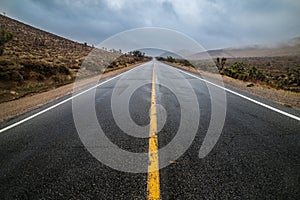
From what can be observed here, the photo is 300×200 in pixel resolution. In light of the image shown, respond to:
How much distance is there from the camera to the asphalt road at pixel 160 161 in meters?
2.35

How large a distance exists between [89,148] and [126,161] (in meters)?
0.86

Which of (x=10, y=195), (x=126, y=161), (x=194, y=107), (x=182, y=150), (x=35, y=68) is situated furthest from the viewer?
(x=35, y=68)

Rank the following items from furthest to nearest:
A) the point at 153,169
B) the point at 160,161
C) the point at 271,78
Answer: the point at 271,78, the point at 160,161, the point at 153,169

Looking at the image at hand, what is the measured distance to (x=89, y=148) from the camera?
353 centimetres

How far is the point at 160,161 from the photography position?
2.97 metres

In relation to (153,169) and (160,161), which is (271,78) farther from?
(153,169)

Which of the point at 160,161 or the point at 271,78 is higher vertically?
the point at 160,161

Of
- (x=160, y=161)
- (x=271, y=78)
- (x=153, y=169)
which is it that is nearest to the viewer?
(x=153, y=169)

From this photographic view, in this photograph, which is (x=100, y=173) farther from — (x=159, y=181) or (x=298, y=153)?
(x=298, y=153)

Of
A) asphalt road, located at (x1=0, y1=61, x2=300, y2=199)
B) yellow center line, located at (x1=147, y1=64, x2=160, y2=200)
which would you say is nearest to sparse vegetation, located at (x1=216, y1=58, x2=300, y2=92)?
asphalt road, located at (x1=0, y1=61, x2=300, y2=199)

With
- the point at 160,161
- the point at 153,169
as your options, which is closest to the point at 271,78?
the point at 160,161

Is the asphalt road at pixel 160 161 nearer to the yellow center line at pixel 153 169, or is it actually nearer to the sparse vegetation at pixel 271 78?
the yellow center line at pixel 153 169

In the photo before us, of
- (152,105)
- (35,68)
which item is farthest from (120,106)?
(35,68)

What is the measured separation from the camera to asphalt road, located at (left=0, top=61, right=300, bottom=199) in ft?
7.72
